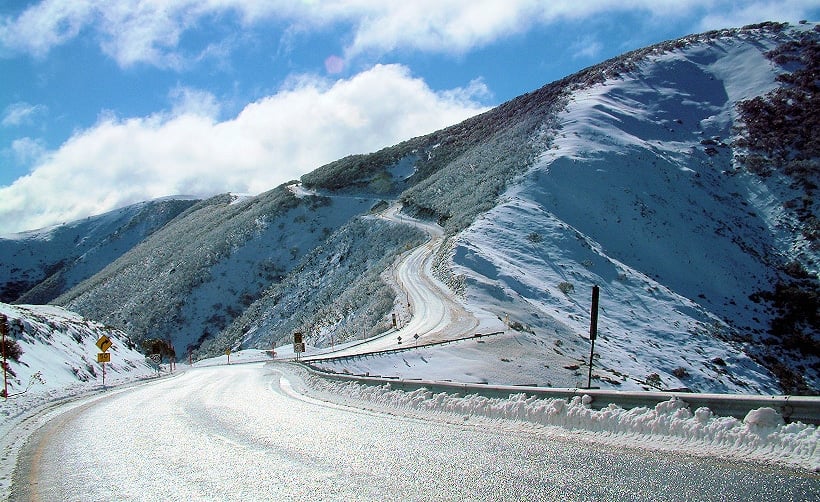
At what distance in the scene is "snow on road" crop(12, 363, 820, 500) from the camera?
16.6 feet

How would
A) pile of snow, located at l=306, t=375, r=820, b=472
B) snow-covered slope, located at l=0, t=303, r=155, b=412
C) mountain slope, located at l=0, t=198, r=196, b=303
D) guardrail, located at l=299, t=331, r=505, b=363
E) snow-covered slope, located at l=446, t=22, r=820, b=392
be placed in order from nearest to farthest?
pile of snow, located at l=306, t=375, r=820, b=472
snow-covered slope, located at l=0, t=303, r=155, b=412
guardrail, located at l=299, t=331, r=505, b=363
snow-covered slope, located at l=446, t=22, r=820, b=392
mountain slope, located at l=0, t=198, r=196, b=303

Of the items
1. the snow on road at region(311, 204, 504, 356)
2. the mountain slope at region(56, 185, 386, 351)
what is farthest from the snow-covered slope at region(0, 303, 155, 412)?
the mountain slope at region(56, 185, 386, 351)

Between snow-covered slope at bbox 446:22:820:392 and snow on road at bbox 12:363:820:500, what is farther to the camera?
snow-covered slope at bbox 446:22:820:392

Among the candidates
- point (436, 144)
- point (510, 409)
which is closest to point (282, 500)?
point (510, 409)

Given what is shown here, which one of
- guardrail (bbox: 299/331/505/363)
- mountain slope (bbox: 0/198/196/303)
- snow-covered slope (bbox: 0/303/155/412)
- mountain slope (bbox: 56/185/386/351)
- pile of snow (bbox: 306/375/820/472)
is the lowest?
guardrail (bbox: 299/331/505/363)

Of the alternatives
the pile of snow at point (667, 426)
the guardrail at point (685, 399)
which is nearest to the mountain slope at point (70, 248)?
the guardrail at point (685, 399)

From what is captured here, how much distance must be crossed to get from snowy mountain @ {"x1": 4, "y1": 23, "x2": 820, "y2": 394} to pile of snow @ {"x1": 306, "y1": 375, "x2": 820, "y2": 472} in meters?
14.3

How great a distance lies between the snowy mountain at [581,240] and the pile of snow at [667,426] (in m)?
14.3

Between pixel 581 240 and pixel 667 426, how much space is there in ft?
145

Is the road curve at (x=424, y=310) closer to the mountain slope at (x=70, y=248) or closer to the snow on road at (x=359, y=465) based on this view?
the snow on road at (x=359, y=465)

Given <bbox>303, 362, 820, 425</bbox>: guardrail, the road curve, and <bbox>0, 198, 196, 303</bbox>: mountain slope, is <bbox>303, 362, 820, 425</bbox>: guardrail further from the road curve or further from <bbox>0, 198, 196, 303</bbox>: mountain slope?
<bbox>0, 198, 196, 303</bbox>: mountain slope

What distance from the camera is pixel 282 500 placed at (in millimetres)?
5320

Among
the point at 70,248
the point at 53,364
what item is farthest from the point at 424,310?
the point at 70,248

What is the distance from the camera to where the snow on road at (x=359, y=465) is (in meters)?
5.06
